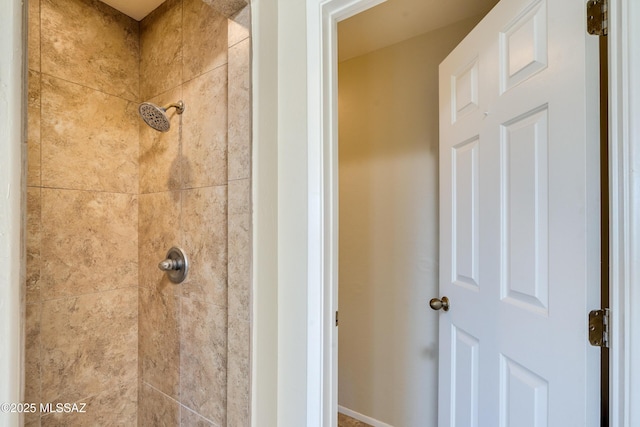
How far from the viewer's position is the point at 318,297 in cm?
94

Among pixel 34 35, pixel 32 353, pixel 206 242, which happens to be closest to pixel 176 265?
pixel 206 242

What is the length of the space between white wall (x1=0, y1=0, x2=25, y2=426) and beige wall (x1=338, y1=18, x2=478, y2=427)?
1.66m

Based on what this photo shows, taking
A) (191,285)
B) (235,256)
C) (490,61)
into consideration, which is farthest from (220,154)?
(490,61)

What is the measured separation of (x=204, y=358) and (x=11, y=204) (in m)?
0.90

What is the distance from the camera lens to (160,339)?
1.39m

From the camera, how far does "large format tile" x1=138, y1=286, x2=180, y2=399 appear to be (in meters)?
1.30

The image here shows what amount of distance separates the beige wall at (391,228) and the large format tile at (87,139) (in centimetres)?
129

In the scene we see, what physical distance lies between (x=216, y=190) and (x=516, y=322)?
3.80ft

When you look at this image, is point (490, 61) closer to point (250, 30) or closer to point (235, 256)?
point (250, 30)

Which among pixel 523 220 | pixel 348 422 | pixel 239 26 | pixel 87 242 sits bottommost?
pixel 348 422

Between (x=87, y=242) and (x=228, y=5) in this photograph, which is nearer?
(x=228, y=5)

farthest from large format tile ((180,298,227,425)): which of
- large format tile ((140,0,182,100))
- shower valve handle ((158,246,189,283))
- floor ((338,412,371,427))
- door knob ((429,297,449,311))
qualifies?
floor ((338,412,371,427))

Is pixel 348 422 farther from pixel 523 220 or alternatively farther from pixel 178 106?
pixel 178 106

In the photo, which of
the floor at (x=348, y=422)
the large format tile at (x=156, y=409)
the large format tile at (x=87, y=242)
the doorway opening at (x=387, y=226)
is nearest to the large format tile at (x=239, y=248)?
the large format tile at (x=156, y=409)
